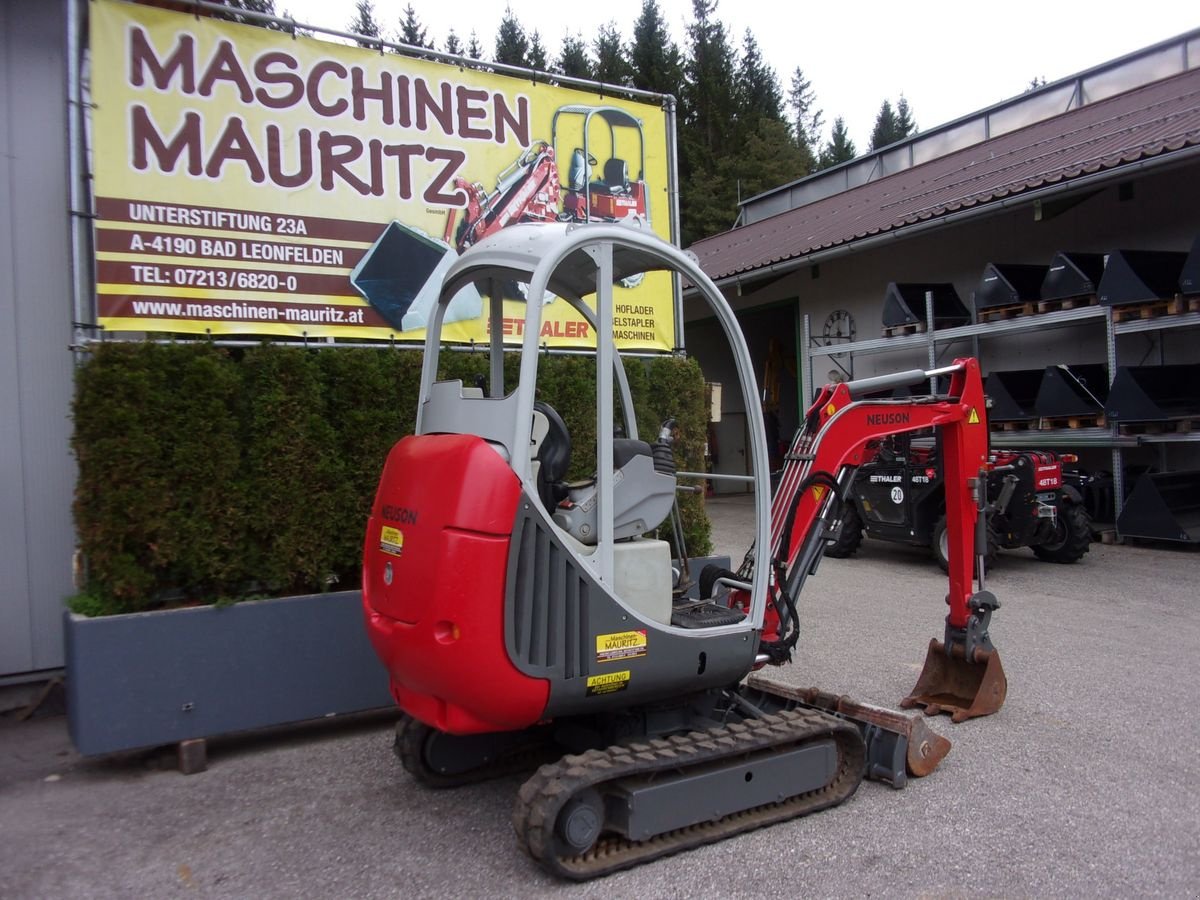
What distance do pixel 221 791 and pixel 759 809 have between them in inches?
105

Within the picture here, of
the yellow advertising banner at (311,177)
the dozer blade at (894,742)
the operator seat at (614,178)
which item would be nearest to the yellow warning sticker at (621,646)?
the dozer blade at (894,742)

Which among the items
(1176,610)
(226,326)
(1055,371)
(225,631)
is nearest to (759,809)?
(225,631)

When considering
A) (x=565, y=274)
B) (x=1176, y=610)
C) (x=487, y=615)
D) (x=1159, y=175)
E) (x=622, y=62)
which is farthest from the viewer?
(x=622, y=62)

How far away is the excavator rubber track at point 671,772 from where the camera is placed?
3693 mm

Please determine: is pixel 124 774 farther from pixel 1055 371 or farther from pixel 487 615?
pixel 1055 371

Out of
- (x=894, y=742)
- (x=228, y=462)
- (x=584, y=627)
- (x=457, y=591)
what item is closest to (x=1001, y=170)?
(x=894, y=742)

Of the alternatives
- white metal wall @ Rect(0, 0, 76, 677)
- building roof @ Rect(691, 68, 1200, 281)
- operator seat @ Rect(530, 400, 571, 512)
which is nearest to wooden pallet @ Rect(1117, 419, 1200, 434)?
building roof @ Rect(691, 68, 1200, 281)

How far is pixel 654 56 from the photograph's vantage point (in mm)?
43219

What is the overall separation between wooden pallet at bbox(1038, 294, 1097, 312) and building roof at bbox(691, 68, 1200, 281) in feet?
4.49

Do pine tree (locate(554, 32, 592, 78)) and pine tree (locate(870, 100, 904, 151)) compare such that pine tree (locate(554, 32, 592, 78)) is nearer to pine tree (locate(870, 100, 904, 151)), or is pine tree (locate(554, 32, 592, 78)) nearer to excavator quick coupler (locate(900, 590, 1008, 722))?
pine tree (locate(870, 100, 904, 151))

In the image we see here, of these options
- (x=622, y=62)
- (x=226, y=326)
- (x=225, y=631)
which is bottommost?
(x=225, y=631)

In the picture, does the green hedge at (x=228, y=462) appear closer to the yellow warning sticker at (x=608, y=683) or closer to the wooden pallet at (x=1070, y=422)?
the yellow warning sticker at (x=608, y=683)

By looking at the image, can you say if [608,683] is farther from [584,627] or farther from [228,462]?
[228,462]

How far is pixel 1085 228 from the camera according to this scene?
44.1ft
